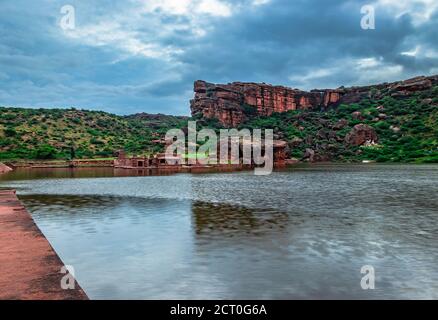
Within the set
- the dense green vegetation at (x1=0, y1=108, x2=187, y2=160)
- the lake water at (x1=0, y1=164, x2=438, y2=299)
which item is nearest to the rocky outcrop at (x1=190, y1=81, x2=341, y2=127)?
the dense green vegetation at (x1=0, y1=108, x2=187, y2=160)

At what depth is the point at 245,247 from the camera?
13.4 metres

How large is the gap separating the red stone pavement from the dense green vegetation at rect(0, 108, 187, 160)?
84.9 meters

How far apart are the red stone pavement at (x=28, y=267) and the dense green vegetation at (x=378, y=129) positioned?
102930 millimetres

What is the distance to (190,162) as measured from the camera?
90.1 metres

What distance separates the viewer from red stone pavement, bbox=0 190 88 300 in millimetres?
7875

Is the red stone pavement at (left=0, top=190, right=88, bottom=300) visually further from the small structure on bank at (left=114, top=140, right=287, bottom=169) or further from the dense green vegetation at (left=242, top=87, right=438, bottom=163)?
the dense green vegetation at (left=242, top=87, right=438, bottom=163)

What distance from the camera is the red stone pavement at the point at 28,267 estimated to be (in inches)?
310

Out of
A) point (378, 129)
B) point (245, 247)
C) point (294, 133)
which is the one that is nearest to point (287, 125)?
point (294, 133)

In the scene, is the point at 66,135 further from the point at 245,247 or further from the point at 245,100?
the point at 245,247

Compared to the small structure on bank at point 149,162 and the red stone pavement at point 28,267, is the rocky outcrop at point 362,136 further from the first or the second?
the red stone pavement at point 28,267

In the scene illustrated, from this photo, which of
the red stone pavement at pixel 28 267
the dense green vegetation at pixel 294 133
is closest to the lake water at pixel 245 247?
the red stone pavement at pixel 28 267

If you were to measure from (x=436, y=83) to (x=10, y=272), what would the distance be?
173 metres

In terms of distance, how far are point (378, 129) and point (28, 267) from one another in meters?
136
